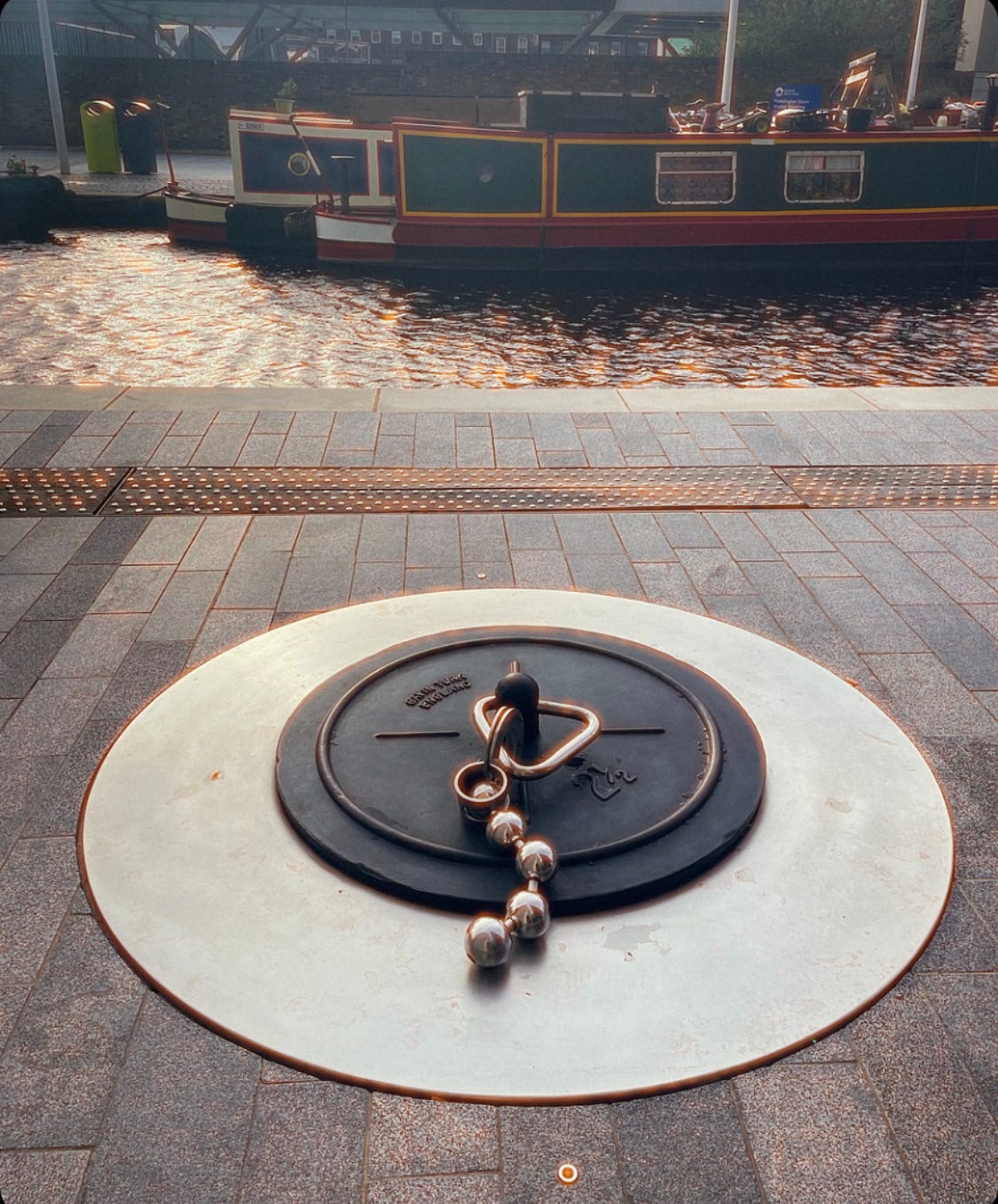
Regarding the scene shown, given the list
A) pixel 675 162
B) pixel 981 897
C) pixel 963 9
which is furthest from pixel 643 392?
pixel 963 9

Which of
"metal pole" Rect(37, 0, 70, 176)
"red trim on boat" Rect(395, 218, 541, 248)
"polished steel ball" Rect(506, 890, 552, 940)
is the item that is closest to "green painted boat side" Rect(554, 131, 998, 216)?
"red trim on boat" Rect(395, 218, 541, 248)

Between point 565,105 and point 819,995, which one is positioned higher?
point 565,105

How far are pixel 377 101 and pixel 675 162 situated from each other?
59.4 ft

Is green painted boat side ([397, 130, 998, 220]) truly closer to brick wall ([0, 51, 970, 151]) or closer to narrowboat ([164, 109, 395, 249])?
narrowboat ([164, 109, 395, 249])

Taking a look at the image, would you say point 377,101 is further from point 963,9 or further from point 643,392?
point 643,392

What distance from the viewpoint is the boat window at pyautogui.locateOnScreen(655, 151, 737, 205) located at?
56.2ft

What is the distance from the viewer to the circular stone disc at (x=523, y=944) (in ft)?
7.41

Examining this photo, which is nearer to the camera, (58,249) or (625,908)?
(625,908)

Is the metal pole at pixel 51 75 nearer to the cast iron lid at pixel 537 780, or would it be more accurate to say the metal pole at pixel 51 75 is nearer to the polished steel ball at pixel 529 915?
the cast iron lid at pixel 537 780

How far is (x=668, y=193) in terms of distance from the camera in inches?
683

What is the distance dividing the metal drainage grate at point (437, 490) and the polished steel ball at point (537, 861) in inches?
125

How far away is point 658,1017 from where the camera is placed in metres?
2.33

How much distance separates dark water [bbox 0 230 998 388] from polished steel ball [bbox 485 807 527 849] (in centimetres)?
913
